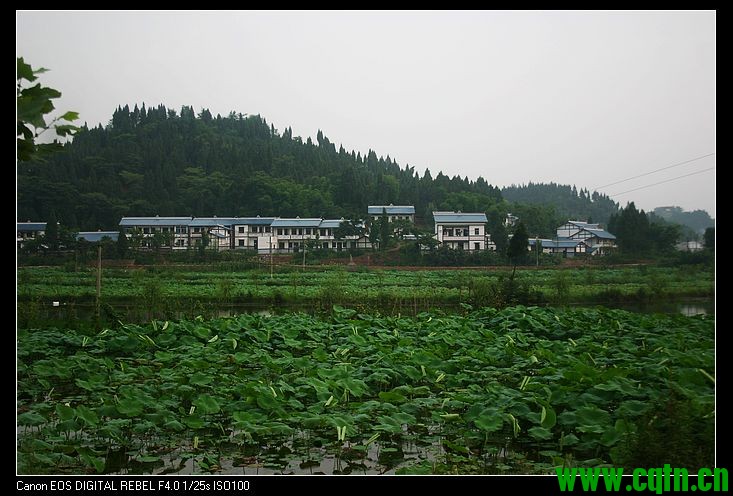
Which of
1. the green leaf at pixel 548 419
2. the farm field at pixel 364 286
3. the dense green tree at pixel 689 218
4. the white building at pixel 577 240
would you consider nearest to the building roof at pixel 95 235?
the farm field at pixel 364 286

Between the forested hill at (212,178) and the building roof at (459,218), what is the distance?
0.84ft

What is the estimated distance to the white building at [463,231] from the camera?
12570 millimetres

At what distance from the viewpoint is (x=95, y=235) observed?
468 inches

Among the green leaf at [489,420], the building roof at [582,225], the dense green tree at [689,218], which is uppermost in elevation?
the building roof at [582,225]

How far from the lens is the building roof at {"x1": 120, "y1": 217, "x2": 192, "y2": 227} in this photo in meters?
12.2

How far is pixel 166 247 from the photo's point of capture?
13.0 m

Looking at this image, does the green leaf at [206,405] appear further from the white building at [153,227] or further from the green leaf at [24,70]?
the white building at [153,227]

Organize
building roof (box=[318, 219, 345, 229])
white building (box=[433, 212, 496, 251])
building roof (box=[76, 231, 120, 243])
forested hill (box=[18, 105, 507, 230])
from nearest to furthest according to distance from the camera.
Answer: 1. forested hill (box=[18, 105, 507, 230])
2. building roof (box=[76, 231, 120, 243])
3. white building (box=[433, 212, 496, 251])
4. building roof (box=[318, 219, 345, 229])

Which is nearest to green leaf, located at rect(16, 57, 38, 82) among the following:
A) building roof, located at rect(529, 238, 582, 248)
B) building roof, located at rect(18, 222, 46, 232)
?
building roof, located at rect(18, 222, 46, 232)

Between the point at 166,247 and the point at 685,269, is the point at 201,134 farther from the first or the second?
the point at 685,269

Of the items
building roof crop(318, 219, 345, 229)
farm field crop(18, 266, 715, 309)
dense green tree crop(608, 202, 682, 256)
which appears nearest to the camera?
dense green tree crop(608, 202, 682, 256)

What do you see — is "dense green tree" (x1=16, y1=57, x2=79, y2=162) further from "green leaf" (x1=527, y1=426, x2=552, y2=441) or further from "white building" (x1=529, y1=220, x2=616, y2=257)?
"white building" (x1=529, y1=220, x2=616, y2=257)

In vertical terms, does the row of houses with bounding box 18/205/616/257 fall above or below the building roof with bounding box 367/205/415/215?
below

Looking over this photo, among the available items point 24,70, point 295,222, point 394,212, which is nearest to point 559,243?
point 394,212
